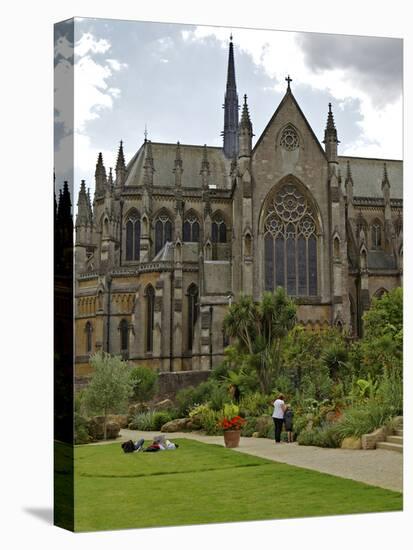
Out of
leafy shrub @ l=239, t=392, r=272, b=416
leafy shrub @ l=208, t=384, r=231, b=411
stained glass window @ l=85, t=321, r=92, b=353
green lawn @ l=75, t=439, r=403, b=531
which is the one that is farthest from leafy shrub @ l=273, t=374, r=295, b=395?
stained glass window @ l=85, t=321, r=92, b=353

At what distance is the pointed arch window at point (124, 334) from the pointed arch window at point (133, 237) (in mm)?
3269

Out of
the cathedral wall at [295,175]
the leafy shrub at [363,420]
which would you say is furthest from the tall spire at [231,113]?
A: the leafy shrub at [363,420]

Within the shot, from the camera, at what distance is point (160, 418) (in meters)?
18.0

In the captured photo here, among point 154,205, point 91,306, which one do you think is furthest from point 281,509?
point 154,205

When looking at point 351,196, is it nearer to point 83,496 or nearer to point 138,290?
point 138,290

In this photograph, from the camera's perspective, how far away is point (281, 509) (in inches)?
620

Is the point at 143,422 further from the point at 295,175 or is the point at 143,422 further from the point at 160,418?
the point at 295,175

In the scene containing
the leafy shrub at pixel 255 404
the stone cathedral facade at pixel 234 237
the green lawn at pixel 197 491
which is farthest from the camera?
the stone cathedral facade at pixel 234 237

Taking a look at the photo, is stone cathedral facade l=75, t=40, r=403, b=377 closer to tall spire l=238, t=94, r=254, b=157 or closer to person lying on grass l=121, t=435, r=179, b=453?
tall spire l=238, t=94, r=254, b=157

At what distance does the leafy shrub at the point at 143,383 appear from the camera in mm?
18203

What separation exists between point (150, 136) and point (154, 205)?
834cm

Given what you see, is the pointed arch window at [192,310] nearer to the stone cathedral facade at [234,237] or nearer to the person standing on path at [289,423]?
the stone cathedral facade at [234,237]

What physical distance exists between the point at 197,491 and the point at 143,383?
3.61m

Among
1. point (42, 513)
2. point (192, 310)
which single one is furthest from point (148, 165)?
point (42, 513)
